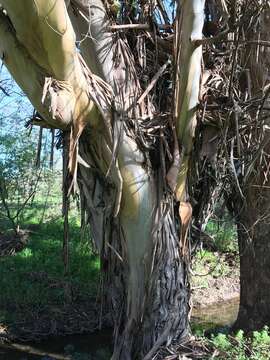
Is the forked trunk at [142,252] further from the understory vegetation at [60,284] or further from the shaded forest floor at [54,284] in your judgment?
the shaded forest floor at [54,284]

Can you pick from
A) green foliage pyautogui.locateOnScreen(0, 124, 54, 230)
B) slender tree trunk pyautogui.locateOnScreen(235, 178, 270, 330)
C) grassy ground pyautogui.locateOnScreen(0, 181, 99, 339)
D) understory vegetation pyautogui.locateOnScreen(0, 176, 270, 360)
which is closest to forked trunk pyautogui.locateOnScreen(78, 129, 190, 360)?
slender tree trunk pyautogui.locateOnScreen(235, 178, 270, 330)

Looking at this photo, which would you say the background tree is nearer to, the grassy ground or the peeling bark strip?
the peeling bark strip

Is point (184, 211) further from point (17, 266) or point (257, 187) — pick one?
point (17, 266)

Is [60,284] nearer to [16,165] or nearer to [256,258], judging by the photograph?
[16,165]

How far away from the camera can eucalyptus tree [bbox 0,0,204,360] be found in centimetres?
436

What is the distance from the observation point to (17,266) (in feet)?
31.1

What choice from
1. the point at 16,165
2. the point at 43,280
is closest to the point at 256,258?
the point at 43,280

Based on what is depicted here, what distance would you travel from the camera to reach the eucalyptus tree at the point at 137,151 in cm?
436

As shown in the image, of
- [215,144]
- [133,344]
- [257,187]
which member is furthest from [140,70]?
[133,344]

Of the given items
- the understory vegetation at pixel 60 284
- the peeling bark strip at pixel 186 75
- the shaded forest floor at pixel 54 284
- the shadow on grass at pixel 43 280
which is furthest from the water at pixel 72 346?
the peeling bark strip at pixel 186 75

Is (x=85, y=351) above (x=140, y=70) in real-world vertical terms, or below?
below

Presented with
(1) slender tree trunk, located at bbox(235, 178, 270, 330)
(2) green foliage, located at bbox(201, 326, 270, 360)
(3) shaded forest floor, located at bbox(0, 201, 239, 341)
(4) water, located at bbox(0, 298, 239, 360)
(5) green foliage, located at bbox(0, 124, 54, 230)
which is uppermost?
(5) green foliage, located at bbox(0, 124, 54, 230)

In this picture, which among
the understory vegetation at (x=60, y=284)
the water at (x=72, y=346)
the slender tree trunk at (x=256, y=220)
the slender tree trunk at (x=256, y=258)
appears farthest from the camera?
the understory vegetation at (x=60, y=284)

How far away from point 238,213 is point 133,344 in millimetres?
1653
